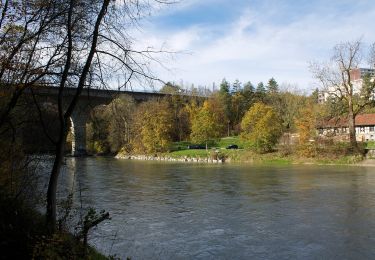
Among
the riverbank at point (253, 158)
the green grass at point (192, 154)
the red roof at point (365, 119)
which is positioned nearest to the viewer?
the riverbank at point (253, 158)

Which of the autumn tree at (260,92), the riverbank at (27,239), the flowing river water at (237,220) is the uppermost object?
the autumn tree at (260,92)

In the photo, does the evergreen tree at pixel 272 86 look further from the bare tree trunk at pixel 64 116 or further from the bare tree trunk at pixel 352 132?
the bare tree trunk at pixel 64 116

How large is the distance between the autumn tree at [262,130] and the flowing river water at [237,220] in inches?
1280

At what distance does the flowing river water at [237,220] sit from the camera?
1352 cm

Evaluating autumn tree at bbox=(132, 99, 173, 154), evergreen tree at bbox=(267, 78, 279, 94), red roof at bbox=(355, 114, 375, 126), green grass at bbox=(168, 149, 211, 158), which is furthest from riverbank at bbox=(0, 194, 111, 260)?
evergreen tree at bbox=(267, 78, 279, 94)

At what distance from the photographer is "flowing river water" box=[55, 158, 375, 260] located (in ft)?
44.3

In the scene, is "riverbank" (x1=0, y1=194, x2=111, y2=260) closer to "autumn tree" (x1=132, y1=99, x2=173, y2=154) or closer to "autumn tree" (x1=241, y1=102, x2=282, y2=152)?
"autumn tree" (x1=241, y1=102, x2=282, y2=152)

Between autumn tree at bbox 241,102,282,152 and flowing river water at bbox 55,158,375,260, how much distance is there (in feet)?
107

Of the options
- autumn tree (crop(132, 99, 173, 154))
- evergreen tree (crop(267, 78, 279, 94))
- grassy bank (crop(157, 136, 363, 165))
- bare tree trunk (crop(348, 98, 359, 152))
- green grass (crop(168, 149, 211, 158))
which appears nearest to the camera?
grassy bank (crop(157, 136, 363, 165))

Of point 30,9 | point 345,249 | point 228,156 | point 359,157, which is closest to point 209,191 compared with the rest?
point 345,249

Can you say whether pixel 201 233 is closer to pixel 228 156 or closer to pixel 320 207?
pixel 320 207

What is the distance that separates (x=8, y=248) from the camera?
8258mm

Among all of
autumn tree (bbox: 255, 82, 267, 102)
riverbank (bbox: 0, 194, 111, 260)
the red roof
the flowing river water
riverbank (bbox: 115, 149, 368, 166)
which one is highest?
autumn tree (bbox: 255, 82, 267, 102)

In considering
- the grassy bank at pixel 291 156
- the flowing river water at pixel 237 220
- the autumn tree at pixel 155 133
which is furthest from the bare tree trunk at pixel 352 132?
the autumn tree at pixel 155 133
